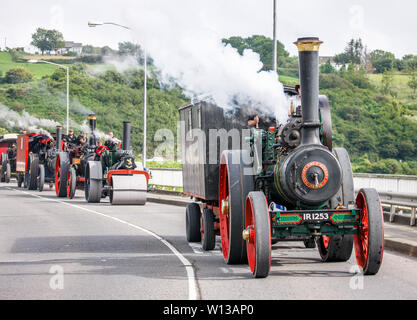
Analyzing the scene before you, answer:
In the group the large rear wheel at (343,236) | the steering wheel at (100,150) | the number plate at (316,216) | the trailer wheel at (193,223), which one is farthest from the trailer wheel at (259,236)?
the steering wheel at (100,150)

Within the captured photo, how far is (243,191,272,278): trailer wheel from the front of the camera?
9383 mm

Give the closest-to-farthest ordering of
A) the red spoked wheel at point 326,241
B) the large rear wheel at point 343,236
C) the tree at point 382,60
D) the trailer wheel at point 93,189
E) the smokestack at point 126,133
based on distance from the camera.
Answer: the large rear wheel at point 343,236 → the red spoked wheel at point 326,241 → the smokestack at point 126,133 → the trailer wheel at point 93,189 → the tree at point 382,60

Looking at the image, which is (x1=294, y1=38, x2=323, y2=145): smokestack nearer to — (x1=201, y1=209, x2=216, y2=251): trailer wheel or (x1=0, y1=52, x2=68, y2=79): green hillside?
(x1=201, y1=209, x2=216, y2=251): trailer wheel

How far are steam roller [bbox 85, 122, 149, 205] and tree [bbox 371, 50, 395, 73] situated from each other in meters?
71.7

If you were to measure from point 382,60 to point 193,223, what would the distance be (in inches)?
3571

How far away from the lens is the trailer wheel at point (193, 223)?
14125 millimetres

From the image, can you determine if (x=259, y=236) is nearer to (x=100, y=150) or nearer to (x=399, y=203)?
(x=399, y=203)

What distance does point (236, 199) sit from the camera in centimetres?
1078

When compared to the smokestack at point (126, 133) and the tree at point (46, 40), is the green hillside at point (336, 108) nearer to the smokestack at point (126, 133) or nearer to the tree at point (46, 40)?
the smokestack at point (126, 133)

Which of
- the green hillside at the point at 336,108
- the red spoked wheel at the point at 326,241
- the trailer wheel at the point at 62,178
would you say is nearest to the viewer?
the red spoked wheel at the point at 326,241

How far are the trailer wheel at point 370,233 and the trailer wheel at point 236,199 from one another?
163cm

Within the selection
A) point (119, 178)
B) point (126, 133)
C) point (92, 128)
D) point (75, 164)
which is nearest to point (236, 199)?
point (119, 178)
